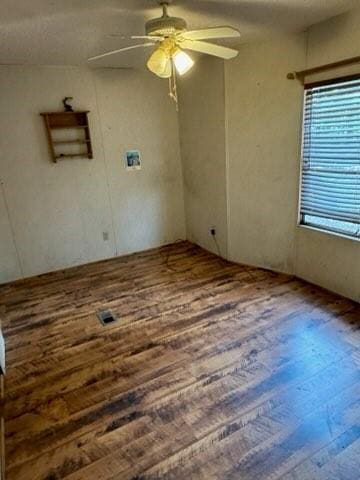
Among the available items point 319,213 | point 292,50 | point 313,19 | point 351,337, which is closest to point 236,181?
point 319,213

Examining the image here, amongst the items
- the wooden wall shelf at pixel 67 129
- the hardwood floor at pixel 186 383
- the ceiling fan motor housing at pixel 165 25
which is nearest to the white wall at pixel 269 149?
the hardwood floor at pixel 186 383

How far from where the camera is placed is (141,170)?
450 centimetres

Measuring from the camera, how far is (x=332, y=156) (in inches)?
115

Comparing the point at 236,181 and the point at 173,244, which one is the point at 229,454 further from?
the point at 173,244

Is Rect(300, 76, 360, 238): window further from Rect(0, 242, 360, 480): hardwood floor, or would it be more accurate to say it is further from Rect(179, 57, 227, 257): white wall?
Rect(179, 57, 227, 257): white wall

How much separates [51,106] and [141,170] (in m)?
1.34

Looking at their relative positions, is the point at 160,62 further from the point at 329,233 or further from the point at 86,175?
the point at 86,175

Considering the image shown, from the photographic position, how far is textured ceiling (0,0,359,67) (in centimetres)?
209

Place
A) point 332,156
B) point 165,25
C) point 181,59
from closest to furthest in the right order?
1. point 165,25
2. point 181,59
3. point 332,156

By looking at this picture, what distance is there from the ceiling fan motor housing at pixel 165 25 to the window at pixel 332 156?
4.94 ft

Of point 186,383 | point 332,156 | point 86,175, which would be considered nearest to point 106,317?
point 186,383

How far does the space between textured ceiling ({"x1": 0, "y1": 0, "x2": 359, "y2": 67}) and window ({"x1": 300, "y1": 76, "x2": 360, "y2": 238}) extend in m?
0.62

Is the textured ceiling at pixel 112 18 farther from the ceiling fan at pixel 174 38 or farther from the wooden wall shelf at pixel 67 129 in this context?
the wooden wall shelf at pixel 67 129

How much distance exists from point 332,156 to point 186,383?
232 centimetres
